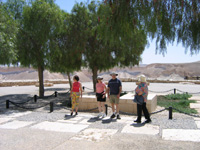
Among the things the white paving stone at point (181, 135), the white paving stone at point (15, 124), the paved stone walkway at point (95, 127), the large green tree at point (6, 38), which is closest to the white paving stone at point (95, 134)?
the paved stone walkway at point (95, 127)

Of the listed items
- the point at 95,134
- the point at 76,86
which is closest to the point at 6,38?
the point at 76,86

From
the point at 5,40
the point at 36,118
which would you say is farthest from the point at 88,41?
the point at 36,118

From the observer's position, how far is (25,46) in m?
11.2

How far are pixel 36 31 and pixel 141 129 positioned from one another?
24.3ft

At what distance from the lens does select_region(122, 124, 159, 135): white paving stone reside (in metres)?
5.25

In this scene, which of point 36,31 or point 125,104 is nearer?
point 125,104

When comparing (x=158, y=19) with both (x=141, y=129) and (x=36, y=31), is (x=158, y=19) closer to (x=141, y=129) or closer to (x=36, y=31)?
(x=141, y=129)

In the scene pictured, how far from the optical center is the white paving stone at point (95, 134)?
4.85 meters

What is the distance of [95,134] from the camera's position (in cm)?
515

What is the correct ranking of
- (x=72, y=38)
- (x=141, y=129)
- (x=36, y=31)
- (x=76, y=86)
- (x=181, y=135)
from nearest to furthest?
(x=181, y=135)
(x=141, y=129)
(x=76, y=86)
(x=36, y=31)
(x=72, y=38)

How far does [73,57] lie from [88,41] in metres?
1.84

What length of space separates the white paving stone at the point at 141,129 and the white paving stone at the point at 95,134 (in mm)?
357

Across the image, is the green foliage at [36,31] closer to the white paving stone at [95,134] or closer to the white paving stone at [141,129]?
the white paving stone at [95,134]

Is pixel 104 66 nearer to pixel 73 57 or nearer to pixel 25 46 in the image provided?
pixel 73 57
